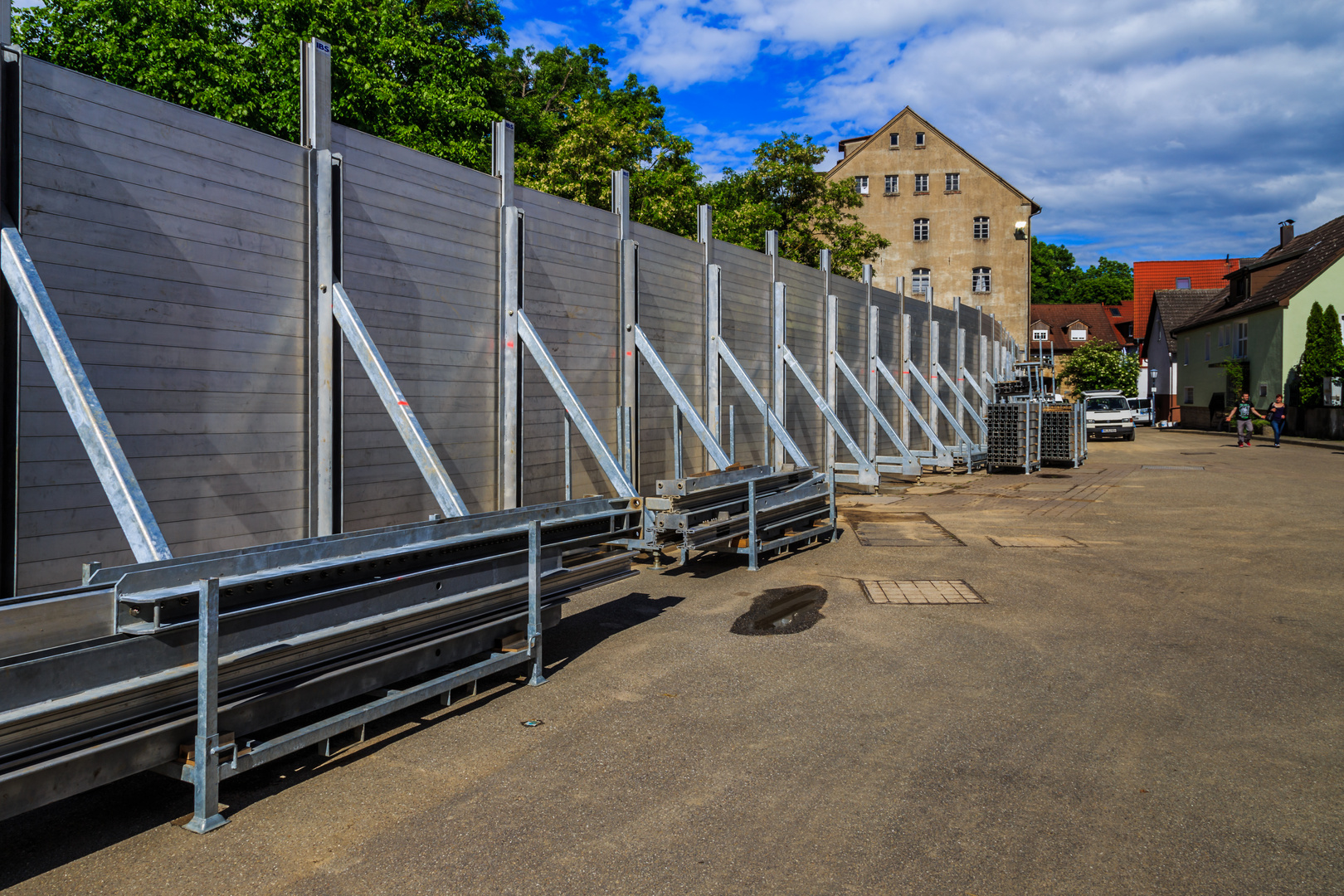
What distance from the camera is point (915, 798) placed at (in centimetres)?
371

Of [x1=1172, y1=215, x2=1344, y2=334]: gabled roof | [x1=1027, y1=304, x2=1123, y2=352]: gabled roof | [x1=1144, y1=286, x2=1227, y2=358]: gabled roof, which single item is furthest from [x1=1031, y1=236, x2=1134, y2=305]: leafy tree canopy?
[x1=1172, y1=215, x2=1344, y2=334]: gabled roof

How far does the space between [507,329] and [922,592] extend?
5037mm

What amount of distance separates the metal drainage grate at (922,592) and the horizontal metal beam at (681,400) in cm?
253

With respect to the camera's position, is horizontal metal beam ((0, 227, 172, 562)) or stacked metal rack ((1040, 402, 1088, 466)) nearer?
horizontal metal beam ((0, 227, 172, 562))

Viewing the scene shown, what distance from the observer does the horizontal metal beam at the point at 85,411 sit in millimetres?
3850

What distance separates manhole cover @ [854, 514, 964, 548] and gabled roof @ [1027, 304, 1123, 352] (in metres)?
64.0

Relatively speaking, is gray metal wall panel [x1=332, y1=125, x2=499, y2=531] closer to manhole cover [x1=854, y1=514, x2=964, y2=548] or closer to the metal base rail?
the metal base rail

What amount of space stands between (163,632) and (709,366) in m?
10.5

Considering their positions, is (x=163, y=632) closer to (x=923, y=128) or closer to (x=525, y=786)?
(x=525, y=786)

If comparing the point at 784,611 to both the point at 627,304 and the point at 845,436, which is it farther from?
the point at 845,436

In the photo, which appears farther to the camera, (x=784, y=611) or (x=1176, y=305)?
(x=1176, y=305)

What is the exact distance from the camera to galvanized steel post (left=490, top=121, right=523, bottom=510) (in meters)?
9.02

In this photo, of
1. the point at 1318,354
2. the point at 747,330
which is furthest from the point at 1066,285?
the point at 747,330

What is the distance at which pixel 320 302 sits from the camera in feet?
23.1
